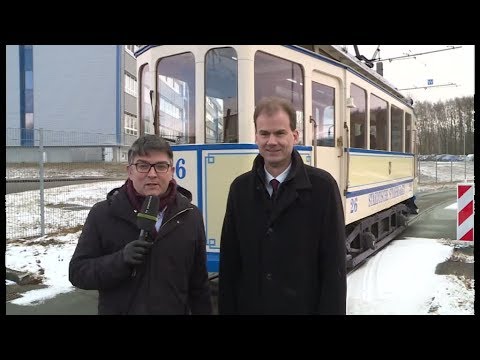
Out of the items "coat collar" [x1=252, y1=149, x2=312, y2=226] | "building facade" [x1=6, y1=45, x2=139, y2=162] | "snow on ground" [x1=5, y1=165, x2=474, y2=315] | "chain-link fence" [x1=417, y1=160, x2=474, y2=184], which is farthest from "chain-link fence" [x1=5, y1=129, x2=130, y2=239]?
"chain-link fence" [x1=417, y1=160, x2=474, y2=184]

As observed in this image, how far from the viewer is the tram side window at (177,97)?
Answer: 5.01m

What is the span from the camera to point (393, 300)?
4.98 metres

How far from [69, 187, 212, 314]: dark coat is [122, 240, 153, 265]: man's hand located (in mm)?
59

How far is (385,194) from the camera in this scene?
7.76 m

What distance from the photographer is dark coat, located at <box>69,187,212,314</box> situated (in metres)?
1.99

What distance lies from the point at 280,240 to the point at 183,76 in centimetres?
346

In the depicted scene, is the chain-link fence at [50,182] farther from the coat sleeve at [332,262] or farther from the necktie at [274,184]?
the coat sleeve at [332,262]

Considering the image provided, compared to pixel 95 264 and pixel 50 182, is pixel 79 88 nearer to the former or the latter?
pixel 50 182

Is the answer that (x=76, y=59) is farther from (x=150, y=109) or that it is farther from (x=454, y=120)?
(x=454, y=120)

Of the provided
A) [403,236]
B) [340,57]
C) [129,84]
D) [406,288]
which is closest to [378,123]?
[340,57]

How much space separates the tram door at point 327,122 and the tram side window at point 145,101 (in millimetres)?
2131

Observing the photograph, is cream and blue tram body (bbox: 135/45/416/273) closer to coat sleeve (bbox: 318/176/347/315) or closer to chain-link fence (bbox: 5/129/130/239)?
coat sleeve (bbox: 318/176/347/315)
